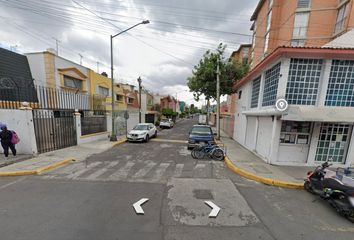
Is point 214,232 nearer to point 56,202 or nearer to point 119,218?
point 119,218

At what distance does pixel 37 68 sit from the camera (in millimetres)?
13109

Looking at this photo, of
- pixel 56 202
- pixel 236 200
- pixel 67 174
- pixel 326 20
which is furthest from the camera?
pixel 326 20

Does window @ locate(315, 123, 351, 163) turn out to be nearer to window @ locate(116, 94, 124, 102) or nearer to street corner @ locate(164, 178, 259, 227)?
street corner @ locate(164, 178, 259, 227)

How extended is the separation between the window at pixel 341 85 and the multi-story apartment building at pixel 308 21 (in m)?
14.1

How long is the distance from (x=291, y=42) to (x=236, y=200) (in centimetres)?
2103

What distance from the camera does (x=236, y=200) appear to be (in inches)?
176

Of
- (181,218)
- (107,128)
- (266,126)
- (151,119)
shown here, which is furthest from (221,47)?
(151,119)

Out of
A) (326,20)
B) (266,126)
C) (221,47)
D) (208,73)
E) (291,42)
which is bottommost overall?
(266,126)

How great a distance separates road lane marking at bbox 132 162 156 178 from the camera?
612cm

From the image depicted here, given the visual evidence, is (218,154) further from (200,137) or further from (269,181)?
(269,181)

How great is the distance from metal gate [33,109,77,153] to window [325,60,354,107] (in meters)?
13.8

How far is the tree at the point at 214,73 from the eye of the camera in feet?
48.7

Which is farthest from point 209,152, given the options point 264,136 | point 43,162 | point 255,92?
point 43,162

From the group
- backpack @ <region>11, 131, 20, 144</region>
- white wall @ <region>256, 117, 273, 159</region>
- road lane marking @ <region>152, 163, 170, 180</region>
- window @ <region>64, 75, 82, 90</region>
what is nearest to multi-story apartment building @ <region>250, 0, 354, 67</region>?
white wall @ <region>256, 117, 273, 159</region>
